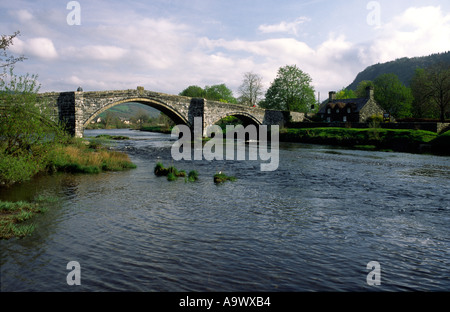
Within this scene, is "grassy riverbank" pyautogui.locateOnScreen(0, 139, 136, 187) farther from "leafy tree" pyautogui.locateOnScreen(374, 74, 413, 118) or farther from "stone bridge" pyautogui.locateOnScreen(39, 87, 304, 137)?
"leafy tree" pyautogui.locateOnScreen(374, 74, 413, 118)

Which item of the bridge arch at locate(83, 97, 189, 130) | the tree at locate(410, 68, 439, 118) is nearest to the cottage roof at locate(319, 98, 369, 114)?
the tree at locate(410, 68, 439, 118)

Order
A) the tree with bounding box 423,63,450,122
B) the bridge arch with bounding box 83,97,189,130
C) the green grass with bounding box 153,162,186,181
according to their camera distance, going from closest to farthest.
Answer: the green grass with bounding box 153,162,186,181 < the bridge arch with bounding box 83,97,189,130 < the tree with bounding box 423,63,450,122

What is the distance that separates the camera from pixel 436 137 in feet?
145

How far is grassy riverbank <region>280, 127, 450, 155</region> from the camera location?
1704 inches

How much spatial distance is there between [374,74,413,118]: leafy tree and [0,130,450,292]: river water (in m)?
82.0

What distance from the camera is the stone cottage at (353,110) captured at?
3017 inches

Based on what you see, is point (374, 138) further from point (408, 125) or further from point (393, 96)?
point (393, 96)

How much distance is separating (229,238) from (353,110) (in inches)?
2981

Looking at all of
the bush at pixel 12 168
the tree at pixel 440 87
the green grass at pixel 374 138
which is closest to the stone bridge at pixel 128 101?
the bush at pixel 12 168

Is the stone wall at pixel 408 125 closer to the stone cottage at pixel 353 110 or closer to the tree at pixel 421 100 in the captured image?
the stone cottage at pixel 353 110

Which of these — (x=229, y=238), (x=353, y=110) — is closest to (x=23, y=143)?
(x=229, y=238)
